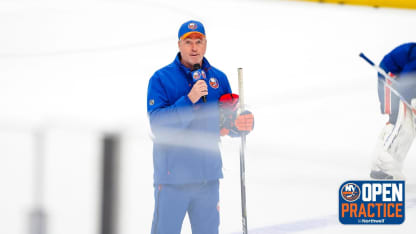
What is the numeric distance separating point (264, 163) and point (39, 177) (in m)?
0.47

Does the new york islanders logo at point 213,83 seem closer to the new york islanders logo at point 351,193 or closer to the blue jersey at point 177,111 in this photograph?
the blue jersey at point 177,111

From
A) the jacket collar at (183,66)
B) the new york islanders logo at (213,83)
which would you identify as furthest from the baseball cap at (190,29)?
the new york islanders logo at (213,83)

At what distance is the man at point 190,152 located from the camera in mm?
2328

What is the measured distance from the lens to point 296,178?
1.17 metres

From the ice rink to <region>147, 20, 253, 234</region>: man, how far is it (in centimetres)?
9

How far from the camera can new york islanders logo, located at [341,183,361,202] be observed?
2664mm

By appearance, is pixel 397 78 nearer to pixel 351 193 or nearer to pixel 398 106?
pixel 398 106

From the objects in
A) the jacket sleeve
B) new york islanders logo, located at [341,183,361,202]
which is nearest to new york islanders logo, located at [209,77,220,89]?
the jacket sleeve

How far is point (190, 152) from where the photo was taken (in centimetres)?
230

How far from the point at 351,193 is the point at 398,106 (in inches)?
56.1

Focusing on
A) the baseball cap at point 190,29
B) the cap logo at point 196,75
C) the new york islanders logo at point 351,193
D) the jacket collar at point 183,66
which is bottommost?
the new york islanders logo at point 351,193

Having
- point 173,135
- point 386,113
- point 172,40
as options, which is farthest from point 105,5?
point 173,135

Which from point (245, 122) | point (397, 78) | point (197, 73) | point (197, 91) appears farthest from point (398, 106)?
point (197, 91)

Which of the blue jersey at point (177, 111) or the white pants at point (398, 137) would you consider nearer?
the blue jersey at point (177, 111)
